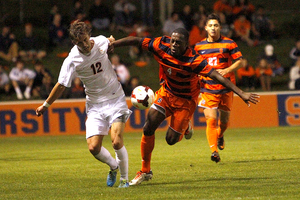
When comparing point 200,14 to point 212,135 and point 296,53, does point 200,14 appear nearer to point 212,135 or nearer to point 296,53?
point 296,53

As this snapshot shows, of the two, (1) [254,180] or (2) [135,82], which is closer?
(1) [254,180]

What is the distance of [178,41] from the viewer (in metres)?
7.06

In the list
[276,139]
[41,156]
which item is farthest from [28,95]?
[276,139]

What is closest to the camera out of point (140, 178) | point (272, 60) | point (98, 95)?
point (98, 95)

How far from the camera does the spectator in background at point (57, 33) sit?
2048 cm

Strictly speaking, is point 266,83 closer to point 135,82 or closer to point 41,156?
point 135,82

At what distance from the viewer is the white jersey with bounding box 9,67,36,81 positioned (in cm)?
1884

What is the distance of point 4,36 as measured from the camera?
66.5 feet

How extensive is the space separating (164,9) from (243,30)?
3.50 meters

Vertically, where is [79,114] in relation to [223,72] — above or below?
below

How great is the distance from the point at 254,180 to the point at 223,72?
6.05 ft

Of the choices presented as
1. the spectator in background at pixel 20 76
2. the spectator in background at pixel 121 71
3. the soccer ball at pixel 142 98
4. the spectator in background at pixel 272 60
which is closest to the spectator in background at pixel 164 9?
the spectator in background at pixel 121 71

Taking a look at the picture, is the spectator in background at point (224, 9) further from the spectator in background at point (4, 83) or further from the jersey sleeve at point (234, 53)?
the jersey sleeve at point (234, 53)

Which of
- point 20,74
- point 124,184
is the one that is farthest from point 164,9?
point 124,184
